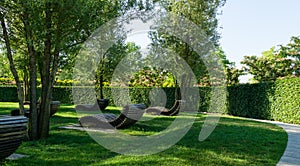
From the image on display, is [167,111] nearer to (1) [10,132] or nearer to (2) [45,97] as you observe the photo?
(2) [45,97]

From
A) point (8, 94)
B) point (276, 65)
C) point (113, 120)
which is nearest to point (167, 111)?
point (113, 120)

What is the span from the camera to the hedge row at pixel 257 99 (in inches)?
561

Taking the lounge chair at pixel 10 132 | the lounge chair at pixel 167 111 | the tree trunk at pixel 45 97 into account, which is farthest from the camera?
the lounge chair at pixel 167 111

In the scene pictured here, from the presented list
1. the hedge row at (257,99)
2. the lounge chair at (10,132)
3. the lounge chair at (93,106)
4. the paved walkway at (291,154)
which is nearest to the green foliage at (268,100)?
the hedge row at (257,99)

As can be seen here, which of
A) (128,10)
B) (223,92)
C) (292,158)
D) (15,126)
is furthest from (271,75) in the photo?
(15,126)

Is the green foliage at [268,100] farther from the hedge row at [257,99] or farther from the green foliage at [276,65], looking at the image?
the green foliage at [276,65]

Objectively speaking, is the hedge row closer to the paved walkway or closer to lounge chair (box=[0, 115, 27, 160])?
the paved walkway

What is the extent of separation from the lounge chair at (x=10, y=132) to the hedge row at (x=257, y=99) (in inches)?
496

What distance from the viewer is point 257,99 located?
1709 cm


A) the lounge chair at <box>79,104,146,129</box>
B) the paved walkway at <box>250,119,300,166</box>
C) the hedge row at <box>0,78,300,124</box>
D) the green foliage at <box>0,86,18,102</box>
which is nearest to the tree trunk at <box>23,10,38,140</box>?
the lounge chair at <box>79,104,146,129</box>

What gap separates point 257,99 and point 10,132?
15.0 metres

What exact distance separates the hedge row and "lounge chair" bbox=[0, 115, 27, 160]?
12.6 metres

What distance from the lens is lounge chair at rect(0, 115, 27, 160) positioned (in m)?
4.78

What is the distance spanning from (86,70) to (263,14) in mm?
13153
